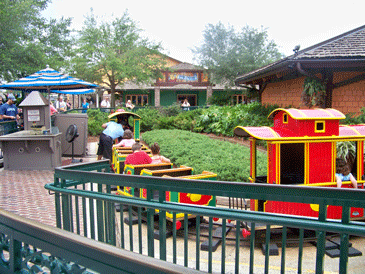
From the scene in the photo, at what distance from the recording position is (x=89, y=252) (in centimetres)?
190

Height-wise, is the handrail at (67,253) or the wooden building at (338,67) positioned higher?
the wooden building at (338,67)

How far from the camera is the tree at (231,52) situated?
3591 cm

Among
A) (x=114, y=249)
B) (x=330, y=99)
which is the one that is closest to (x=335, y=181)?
(x=114, y=249)

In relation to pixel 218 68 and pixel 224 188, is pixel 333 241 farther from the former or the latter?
pixel 218 68

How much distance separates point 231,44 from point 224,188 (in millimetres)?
37032

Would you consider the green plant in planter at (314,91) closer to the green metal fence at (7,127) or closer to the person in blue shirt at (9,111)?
the green metal fence at (7,127)

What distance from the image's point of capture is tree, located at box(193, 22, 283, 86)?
3591 centimetres

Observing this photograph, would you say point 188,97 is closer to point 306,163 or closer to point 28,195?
point 28,195

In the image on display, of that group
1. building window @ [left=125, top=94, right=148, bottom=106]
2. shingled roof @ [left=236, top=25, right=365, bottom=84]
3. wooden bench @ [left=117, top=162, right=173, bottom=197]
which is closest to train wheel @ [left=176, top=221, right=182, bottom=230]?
wooden bench @ [left=117, top=162, right=173, bottom=197]

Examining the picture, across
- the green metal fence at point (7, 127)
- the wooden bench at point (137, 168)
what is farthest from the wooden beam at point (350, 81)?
the green metal fence at point (7, 127)

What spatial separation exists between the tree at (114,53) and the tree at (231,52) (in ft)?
23.3

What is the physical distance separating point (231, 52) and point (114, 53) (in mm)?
12944

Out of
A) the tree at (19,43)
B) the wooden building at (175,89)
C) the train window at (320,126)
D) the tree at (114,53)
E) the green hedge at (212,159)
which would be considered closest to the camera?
the train window at (320,126)

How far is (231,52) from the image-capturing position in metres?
36.6
